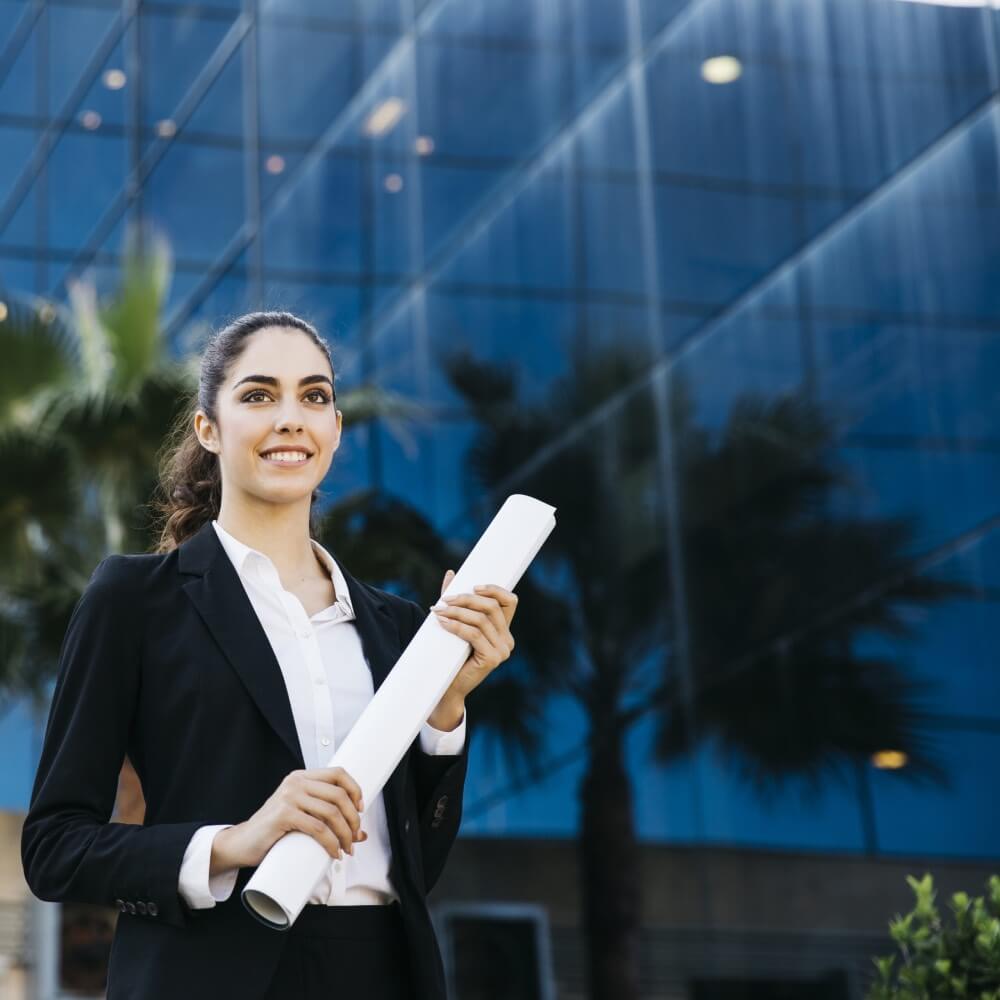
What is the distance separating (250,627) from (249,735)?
16 cm

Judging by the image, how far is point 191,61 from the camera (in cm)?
1616

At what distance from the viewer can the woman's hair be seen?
2.48 m

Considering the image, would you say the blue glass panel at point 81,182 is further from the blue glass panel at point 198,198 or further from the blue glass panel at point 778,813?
the blue glass panel at point 778,813

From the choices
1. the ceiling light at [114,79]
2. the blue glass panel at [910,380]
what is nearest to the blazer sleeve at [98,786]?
the blue glass panel at [910,380]

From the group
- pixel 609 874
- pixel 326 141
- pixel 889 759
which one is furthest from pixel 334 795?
pixel 326 141

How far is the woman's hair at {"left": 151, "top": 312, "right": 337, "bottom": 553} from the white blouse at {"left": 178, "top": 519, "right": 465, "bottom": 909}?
19cm

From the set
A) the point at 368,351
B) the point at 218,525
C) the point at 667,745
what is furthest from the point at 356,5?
the point at 218,525

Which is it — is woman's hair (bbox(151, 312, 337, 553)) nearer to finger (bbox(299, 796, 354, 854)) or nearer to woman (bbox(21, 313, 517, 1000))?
woman (bbox(21, 313, 517, 1000))

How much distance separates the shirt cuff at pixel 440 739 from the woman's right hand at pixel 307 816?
31 cm

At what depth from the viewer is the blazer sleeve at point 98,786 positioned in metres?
2.10

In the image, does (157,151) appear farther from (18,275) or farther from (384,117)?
(384,117)

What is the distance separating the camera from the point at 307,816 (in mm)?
2021

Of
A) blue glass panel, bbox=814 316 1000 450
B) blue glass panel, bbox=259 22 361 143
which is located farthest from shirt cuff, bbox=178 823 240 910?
blue glass panel, bbox=259 22 361 143

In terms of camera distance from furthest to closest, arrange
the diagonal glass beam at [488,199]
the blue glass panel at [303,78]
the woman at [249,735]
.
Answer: the blue glass panel at [303,78] < the diagonal glass beam at [488,199] < the woman at [249,735]
